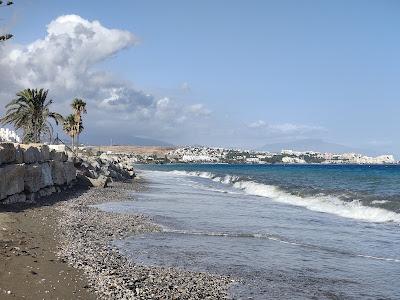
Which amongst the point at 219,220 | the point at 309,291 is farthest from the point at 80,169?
the point at 309,291

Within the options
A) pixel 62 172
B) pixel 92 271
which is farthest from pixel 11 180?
pixel 92 271

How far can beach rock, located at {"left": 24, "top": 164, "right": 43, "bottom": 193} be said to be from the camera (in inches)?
1065

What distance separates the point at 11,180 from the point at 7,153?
4.38ft

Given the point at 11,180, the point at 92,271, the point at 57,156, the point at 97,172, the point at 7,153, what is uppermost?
the point at 7,153

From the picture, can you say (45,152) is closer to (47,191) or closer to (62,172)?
(47,191)

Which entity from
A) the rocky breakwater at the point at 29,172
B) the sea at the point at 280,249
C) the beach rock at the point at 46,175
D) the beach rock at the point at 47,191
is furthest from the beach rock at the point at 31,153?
the sea at the point at 280,249

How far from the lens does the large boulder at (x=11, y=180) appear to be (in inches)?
917

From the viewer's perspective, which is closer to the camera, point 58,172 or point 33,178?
point 33,178

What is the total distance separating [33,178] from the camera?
2822cm

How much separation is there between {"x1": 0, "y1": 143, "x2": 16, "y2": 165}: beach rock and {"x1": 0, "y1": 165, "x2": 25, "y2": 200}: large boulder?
38cm

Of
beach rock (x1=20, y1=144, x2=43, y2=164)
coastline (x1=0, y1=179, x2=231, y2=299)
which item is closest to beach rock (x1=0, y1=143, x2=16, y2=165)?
beach rock (x1=20, y1=144, x2=43, y2=164)

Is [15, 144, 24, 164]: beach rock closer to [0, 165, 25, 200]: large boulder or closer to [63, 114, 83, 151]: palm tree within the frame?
[0, 165, 25, 200]: large boulder

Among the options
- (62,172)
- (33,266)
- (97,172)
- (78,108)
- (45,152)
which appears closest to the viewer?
(33,266)

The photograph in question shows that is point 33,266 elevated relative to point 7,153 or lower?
lower
